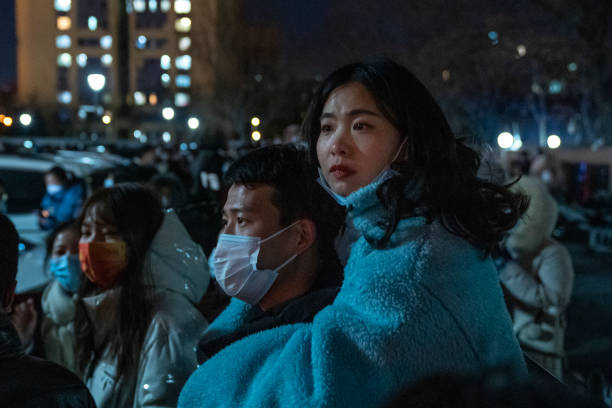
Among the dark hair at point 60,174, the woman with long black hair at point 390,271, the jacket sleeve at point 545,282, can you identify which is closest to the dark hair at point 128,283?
the woman with long black hair at point 390,271

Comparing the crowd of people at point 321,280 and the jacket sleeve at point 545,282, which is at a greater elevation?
the crowd of people at point 321,280

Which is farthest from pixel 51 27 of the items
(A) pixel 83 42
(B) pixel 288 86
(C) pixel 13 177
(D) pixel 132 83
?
(C) pixel 13 177

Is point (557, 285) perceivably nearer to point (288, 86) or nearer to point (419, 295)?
point (419, 295)

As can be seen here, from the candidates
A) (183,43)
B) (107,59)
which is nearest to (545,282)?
(183,43)

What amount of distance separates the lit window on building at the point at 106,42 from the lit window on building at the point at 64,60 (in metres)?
5.11

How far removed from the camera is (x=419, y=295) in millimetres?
1383

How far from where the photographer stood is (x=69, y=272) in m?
3.58

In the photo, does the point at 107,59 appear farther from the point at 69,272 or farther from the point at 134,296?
the point at 134,296

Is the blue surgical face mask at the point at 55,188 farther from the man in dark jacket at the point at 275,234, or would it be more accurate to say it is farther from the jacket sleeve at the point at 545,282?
the man in dark jacket at the point at 275,234

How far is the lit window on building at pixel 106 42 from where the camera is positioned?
98.6 m

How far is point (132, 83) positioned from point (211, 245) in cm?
9792

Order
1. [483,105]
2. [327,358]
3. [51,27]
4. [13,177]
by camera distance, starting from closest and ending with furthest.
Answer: [327,358], [13,177], [483,105], [51,27]

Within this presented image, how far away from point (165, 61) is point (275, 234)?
100 meters

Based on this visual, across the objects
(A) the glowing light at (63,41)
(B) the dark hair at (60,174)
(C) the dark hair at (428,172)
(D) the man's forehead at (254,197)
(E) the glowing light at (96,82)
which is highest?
(A) the glowing light at (63,41)
